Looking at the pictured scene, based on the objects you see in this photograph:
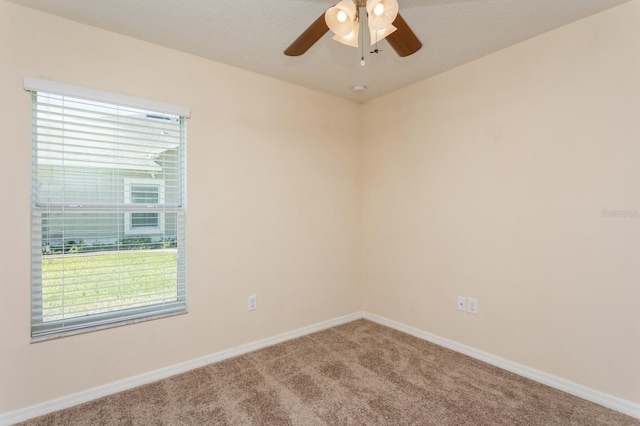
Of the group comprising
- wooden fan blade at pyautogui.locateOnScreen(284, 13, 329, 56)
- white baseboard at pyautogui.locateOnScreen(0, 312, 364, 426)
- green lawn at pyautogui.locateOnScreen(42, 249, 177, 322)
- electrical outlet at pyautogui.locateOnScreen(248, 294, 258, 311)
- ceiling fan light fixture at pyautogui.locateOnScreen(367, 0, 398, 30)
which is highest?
wooden fan blade at pyautogui.locateOnScreen(284, 13, 329, 56)

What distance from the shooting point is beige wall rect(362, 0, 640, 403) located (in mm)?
1898

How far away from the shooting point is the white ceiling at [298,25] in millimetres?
1865

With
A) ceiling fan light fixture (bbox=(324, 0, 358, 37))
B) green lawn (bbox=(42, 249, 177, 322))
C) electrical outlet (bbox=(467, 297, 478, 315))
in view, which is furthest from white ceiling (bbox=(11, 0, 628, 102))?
electrical outlet (bbox=(467, 297, 478, 315))

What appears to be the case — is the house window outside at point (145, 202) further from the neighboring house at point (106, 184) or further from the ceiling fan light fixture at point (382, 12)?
the ceiling fan light fixture at point (382, 12)

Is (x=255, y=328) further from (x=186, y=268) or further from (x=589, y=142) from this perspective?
(x=589, y=142)

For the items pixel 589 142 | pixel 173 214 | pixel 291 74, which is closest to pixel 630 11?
pixel 589 142

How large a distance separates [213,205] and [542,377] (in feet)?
8.81

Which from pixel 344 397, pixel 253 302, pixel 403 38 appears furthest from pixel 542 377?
pixel 403 38

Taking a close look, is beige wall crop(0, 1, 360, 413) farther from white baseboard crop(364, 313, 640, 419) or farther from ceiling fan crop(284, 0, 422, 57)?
ceiling fan crop(284, 0, 422, 57)

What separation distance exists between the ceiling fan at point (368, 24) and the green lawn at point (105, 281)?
1779mm

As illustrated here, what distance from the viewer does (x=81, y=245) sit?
6.82 ft

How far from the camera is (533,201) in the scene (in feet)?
7.34

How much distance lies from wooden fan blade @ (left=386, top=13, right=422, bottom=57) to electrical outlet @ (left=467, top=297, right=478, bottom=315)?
6.43 feet

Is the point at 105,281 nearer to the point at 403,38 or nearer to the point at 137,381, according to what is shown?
the point at 137,381
